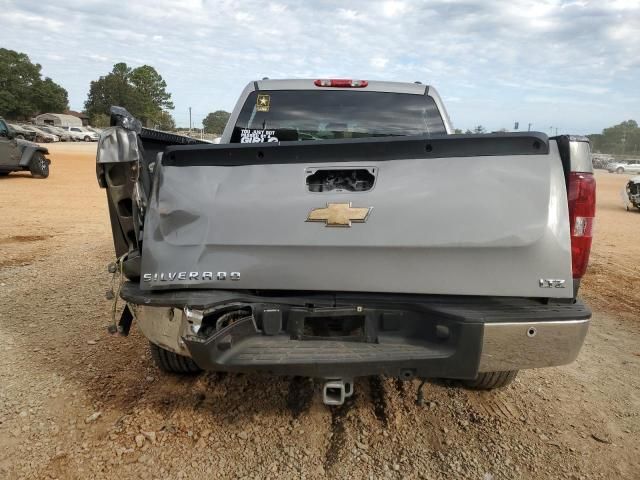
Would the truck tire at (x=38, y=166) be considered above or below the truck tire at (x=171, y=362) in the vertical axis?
below

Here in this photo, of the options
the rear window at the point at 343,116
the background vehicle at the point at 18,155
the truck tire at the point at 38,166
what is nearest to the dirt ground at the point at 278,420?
the rear window at the point at 343,116

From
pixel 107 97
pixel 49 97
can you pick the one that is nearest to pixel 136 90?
pixel 107 97

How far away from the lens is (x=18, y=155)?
17.1 metres

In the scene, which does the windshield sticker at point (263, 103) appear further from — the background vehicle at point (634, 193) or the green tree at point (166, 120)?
the green tree at point (166, 120)

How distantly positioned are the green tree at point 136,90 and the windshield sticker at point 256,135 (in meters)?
84.3

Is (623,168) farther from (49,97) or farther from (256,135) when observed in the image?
(49,97)

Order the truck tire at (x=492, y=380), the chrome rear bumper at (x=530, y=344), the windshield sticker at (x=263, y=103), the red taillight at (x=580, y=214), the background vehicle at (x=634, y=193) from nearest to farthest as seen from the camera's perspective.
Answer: the chrome rear bumper at (x=530, y=344), the red taillight at (x=580, y=214), the truck tire at (x=492, y=380), the windshield sticker at (x=263, y=103), the background vehicle at (x=634, y=193)

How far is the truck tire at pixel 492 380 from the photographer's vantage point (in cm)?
320

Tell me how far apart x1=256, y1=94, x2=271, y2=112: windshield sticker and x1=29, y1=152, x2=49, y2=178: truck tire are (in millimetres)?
15682

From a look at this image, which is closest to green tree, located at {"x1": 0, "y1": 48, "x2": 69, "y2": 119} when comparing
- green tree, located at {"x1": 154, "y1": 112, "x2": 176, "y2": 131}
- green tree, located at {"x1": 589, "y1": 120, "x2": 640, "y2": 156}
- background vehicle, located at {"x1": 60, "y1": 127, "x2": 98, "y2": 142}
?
green tree, located at {"x1": 154, "y1": 112, "x2": 176, "y2": 131}

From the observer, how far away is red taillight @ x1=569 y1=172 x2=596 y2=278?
2.53 meters

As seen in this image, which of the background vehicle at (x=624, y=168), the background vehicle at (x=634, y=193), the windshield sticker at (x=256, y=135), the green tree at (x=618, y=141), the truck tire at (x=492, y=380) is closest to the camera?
the truck tire at (x=492, y=380)

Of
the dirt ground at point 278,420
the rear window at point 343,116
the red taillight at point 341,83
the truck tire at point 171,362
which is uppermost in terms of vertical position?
the red taillight at point 341,83

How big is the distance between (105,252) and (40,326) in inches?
121
